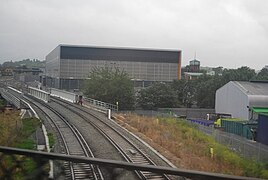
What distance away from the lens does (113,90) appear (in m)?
39.8

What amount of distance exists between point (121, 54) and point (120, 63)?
249 centimetres

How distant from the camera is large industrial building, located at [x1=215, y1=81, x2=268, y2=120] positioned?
110 feet

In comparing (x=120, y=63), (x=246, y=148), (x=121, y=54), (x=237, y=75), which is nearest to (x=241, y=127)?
(x=246, y=148)

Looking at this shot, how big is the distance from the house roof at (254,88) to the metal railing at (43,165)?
34148 mm

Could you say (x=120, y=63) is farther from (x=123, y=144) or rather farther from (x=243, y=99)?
(x=123, y=144)

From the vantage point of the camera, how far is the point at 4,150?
290 cm

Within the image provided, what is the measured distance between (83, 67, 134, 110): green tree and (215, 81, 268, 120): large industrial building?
11373 millimetres

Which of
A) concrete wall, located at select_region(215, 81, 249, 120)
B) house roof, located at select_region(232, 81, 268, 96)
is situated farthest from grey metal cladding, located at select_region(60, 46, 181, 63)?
house roof, located at select_region(232, 81, 268, 96)

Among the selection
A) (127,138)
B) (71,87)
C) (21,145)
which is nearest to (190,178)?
(21,145)

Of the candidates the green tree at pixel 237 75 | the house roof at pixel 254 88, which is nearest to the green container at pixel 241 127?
the house roof at pixel 254 88

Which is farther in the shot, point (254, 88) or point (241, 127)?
point (254, 88)

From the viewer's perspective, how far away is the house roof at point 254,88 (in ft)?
116

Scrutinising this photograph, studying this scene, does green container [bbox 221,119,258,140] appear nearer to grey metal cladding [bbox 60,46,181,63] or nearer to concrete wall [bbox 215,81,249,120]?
concrete wall [bbox 215,81,249,120]

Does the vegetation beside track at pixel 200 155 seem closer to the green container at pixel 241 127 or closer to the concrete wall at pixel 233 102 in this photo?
the green container at pixel 241 127
